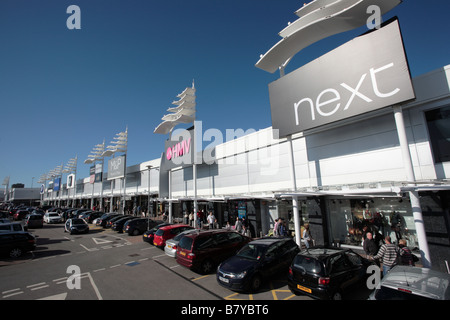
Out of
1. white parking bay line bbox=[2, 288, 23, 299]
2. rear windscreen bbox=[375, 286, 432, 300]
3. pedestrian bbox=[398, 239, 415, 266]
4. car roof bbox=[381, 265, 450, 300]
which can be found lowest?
white parking bay line bbox=[2, 288, 23, 299]

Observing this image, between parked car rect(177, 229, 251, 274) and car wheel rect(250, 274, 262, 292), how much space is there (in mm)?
2685

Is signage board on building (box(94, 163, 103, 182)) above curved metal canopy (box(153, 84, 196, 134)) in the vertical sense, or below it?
below

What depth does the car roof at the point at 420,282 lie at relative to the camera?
4053mm

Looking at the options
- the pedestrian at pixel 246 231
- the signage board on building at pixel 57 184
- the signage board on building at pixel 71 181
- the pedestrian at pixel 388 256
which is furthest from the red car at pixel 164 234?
the signage board on building at pixel 57 184

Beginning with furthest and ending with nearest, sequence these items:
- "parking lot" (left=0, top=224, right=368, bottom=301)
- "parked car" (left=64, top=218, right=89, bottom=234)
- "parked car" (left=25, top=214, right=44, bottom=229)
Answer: "parked car" (left=25, top=214, right=44, bottom=229) → "parked car" (left=64, top=218, right=89, bottom=234) → "parking lot" (left=0, top=224, right=368, bottom=301)

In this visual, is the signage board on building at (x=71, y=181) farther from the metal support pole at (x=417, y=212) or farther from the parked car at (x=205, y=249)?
the metal support pole at (x=417, y=212)

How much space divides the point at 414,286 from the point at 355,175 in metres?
8.37

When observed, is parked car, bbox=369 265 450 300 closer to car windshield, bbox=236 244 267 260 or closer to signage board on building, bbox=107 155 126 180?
car windshield, bbox=236 244 267 260

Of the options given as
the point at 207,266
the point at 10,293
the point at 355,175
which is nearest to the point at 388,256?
the point at 355,175

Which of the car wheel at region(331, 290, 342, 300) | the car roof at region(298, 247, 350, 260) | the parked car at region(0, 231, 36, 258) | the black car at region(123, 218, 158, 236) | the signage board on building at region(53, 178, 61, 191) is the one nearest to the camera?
the car wheel at region(331, 290, 342, 300)

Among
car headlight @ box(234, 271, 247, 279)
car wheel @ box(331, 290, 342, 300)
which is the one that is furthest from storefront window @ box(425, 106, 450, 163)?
car headlight @ box(234, 271, 247, 279)

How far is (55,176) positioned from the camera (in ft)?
225

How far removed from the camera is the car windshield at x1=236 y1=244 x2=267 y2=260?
8.09 m
